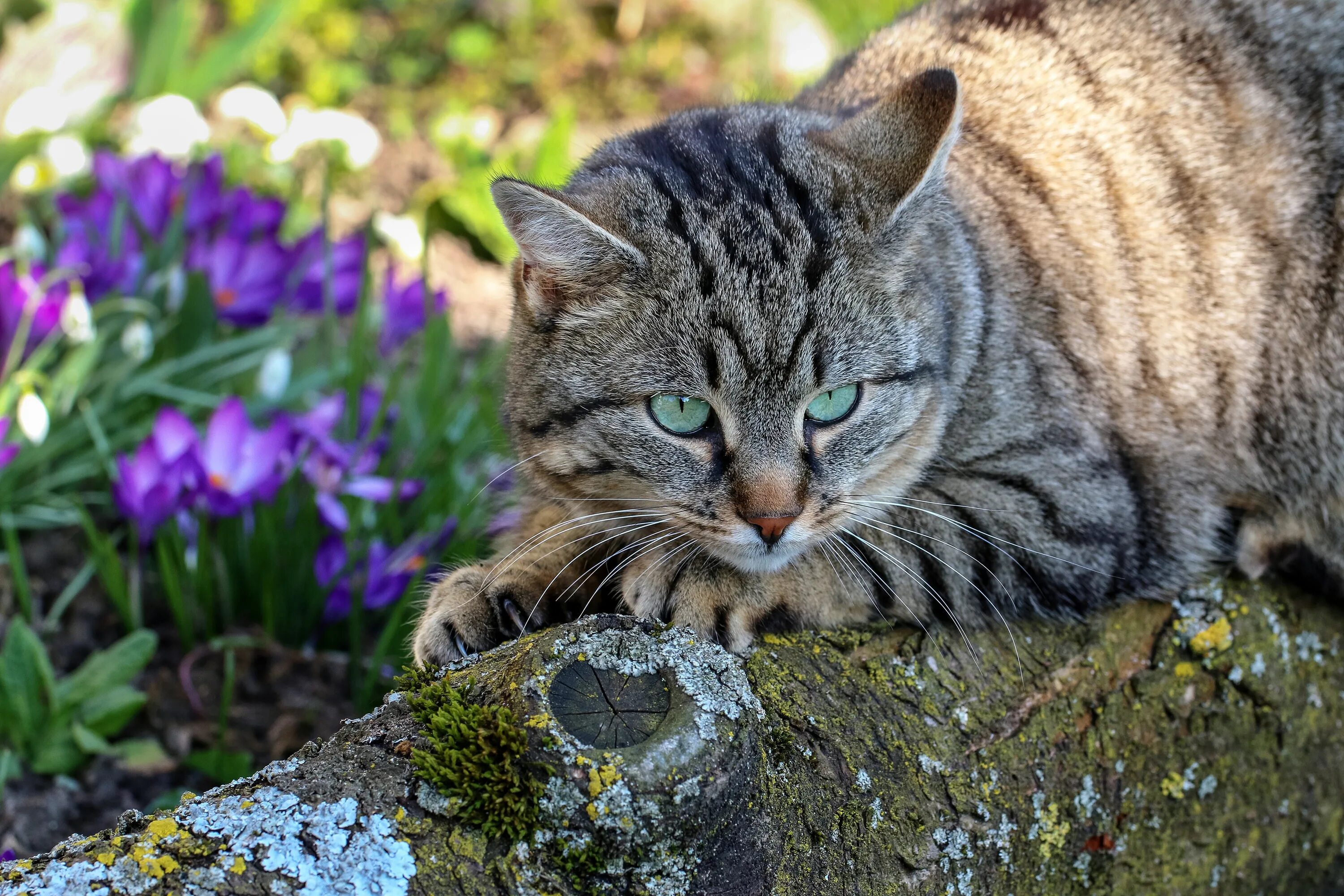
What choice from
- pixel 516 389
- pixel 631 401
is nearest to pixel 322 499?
pixel 516 389

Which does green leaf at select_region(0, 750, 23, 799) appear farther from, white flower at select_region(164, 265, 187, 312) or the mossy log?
white flower at select_region(164, 265, 187, 312)

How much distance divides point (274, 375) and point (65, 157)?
1.14 m

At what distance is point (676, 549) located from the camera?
83.1 inches

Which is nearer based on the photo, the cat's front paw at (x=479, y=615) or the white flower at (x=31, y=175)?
the cat's front paw at (x=479, y=615)

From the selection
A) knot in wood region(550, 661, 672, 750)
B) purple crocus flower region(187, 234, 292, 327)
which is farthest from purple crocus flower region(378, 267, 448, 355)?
knot in wood region(550, 661, 672, 750)

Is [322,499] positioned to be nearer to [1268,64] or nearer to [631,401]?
[631,401]

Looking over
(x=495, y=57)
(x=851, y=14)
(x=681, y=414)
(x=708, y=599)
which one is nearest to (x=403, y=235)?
(x=681, y=414)

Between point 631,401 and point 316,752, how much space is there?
82cm

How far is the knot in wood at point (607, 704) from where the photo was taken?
58.7 inches

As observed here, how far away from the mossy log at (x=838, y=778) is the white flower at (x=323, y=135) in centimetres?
251

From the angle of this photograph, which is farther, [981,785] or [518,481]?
[518,481]

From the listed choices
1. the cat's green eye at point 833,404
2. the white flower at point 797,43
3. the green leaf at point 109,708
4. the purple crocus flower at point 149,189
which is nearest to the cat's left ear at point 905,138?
the cat's green eye at point 833,404

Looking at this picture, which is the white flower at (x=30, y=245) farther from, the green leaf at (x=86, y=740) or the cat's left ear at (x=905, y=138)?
the cat's left ear at (x=905, y=138)

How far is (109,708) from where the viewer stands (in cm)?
243
